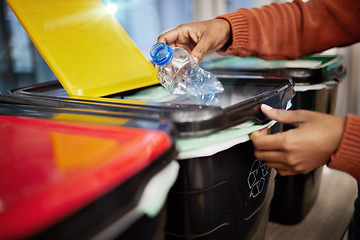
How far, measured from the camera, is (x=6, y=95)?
0.79 metres

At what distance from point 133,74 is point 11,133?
0.52 metres

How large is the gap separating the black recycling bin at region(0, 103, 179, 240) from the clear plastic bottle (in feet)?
1.45

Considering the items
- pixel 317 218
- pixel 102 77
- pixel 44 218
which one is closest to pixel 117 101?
pixel 102 77

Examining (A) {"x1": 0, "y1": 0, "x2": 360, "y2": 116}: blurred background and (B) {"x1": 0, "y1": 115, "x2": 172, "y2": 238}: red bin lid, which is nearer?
(B) {"x1": 0, "y1": 115, "x2": 172, "y2": 238}: red bin lid

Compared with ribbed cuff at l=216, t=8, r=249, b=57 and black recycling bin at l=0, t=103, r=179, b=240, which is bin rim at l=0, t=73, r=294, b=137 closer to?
black recycling bin at l=0, t=103, r=179, b=240

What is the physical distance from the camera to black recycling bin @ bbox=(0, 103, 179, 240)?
33 centimetres

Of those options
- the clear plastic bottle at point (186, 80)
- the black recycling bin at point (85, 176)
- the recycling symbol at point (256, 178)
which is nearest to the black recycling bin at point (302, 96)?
the clear plastic bottle at point (186, 80)

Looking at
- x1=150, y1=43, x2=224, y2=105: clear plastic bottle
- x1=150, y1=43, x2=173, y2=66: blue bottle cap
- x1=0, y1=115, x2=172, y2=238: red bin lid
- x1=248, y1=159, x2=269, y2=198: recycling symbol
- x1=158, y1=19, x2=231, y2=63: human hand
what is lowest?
x1=248, y1=159, x2=269, y2=198: recycling symbol

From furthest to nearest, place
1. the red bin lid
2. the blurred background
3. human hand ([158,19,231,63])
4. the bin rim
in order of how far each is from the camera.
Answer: the blurred background < human hand ([158,19,231,63]) < the bin rim < the red bin lid

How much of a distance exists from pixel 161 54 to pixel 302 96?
0.71m

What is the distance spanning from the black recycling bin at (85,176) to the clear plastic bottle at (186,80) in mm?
443

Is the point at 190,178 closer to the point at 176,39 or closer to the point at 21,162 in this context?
the point at 21,162

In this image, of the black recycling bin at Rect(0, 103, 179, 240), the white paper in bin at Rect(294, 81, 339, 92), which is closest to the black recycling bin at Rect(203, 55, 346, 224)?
the white paper in bin at Rect(294, 81, 339, 92)

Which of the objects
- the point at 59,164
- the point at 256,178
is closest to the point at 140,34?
the point at 256,178
